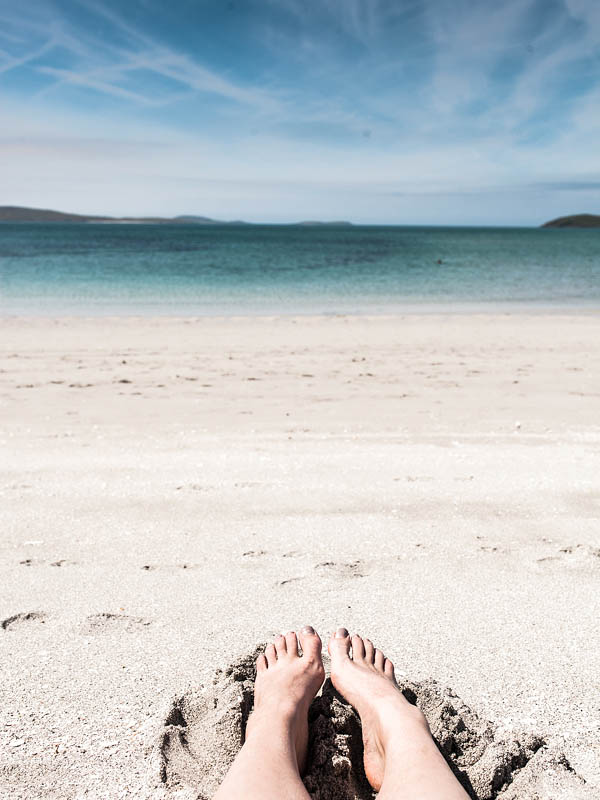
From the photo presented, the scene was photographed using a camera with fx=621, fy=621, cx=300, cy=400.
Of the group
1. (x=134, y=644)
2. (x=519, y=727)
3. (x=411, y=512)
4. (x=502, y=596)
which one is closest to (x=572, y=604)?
(x=502, y=596)

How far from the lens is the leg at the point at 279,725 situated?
1.46 meters

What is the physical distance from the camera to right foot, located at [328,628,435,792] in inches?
64.9

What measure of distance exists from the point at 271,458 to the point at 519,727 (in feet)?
8.81

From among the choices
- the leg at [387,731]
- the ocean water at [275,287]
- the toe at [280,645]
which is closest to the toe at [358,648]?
the leg at [387,731]

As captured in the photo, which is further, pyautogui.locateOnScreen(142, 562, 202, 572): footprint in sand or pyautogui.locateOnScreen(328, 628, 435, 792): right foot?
pyautogui.locateOnScreen(142, 562, 202, 572): footprint in sand

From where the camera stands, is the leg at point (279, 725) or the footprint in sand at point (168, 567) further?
the footprint in sand at point (168, 567)

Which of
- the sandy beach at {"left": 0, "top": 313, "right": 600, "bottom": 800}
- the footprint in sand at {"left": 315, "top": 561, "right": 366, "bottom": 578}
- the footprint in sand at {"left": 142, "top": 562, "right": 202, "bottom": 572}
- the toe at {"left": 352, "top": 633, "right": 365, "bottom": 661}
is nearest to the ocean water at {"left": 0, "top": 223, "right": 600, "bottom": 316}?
the sandy beach at {"left": 0, "top": 313, "right": 600, "bottom": 800}

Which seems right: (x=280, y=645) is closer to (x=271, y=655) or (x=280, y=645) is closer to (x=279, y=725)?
(x=271, y=655)

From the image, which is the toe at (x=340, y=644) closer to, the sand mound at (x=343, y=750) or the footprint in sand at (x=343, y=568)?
the sand mound at (x=343, y=750)

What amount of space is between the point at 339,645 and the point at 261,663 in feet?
0.90

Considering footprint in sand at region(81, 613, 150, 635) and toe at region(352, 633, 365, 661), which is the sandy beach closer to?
footprint in sand at region(81, 613, 150, 635)

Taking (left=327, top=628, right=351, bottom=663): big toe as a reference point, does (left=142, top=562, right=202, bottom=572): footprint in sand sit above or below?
below

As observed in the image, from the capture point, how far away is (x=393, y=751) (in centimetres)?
161

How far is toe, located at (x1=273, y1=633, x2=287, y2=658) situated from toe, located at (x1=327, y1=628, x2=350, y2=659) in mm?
157
